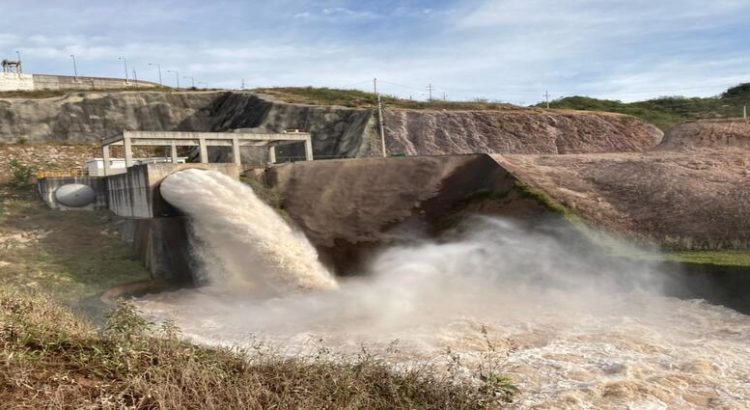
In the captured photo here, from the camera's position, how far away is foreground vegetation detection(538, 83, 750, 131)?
150 feet

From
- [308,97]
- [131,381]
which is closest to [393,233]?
[131,381]

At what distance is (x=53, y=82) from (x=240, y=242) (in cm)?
4697

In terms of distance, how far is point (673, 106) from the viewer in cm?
5344

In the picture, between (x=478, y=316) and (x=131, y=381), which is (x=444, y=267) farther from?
(x=131, y=381)

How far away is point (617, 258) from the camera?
1605 centimetres

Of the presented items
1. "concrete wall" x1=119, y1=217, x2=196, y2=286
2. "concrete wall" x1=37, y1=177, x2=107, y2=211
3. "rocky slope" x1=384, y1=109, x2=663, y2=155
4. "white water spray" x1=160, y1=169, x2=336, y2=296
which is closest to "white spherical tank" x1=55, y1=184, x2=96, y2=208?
"concrete wall" x1=37, y1=177, x2=107, y2=211

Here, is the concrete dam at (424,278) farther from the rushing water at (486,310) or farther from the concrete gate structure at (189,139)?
the concrete gate structure at (189,139)

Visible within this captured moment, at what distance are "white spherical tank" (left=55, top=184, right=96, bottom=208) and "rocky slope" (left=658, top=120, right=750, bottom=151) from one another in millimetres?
27009

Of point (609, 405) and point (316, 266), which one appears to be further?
point (316, 266)

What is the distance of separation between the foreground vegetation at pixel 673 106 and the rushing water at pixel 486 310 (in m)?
31.8

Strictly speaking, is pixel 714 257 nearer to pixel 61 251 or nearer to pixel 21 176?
pixel 61 251

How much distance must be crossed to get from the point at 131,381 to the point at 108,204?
21357mm

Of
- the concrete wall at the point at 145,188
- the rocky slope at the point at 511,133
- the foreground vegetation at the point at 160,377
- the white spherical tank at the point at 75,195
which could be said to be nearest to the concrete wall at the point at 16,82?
the white spherical tank at the point at 75,195

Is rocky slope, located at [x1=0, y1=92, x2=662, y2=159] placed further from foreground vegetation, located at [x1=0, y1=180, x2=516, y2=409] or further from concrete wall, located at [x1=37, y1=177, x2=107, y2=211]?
foreground vegetation, located at [x1=0, y1=180, x2=516, y2=409]
